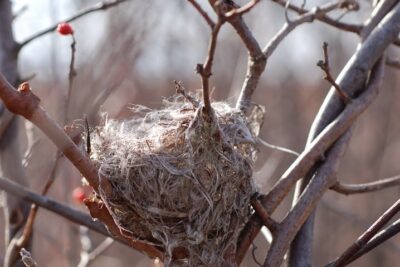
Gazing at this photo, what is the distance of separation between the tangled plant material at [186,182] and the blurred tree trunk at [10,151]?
2.08ft

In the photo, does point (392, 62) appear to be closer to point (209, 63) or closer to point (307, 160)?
point (307, 160)

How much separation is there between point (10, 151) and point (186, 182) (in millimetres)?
954

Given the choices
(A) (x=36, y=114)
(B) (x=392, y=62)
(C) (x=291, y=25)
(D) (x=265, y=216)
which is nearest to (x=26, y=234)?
(D) (x=265, y=216)

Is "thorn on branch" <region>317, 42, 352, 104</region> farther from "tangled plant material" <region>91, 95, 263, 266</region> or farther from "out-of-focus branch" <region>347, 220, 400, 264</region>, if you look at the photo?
"out-of-focus branch" <region>347, 220, 400, 264</region>

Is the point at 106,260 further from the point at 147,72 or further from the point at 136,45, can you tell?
the point at 136,45

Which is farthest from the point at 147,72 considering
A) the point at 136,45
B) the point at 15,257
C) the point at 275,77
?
the point at 15,257

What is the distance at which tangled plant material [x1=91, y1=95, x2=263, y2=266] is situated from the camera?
2.22m

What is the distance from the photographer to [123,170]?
2285mm

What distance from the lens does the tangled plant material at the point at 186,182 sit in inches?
87.6

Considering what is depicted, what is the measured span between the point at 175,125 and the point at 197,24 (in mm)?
6762

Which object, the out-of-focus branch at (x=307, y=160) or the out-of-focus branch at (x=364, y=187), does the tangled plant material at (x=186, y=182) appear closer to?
the out-of-focus branch at (x=307, y=160)

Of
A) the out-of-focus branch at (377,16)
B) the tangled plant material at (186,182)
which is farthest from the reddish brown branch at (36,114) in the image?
the out-of-focus branch at (377,16)

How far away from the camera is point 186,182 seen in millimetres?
2299

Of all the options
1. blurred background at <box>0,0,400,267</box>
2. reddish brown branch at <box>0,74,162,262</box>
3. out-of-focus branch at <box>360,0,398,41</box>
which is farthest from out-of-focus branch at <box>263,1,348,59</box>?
blurred background at <box>0,0,400,267</box>
